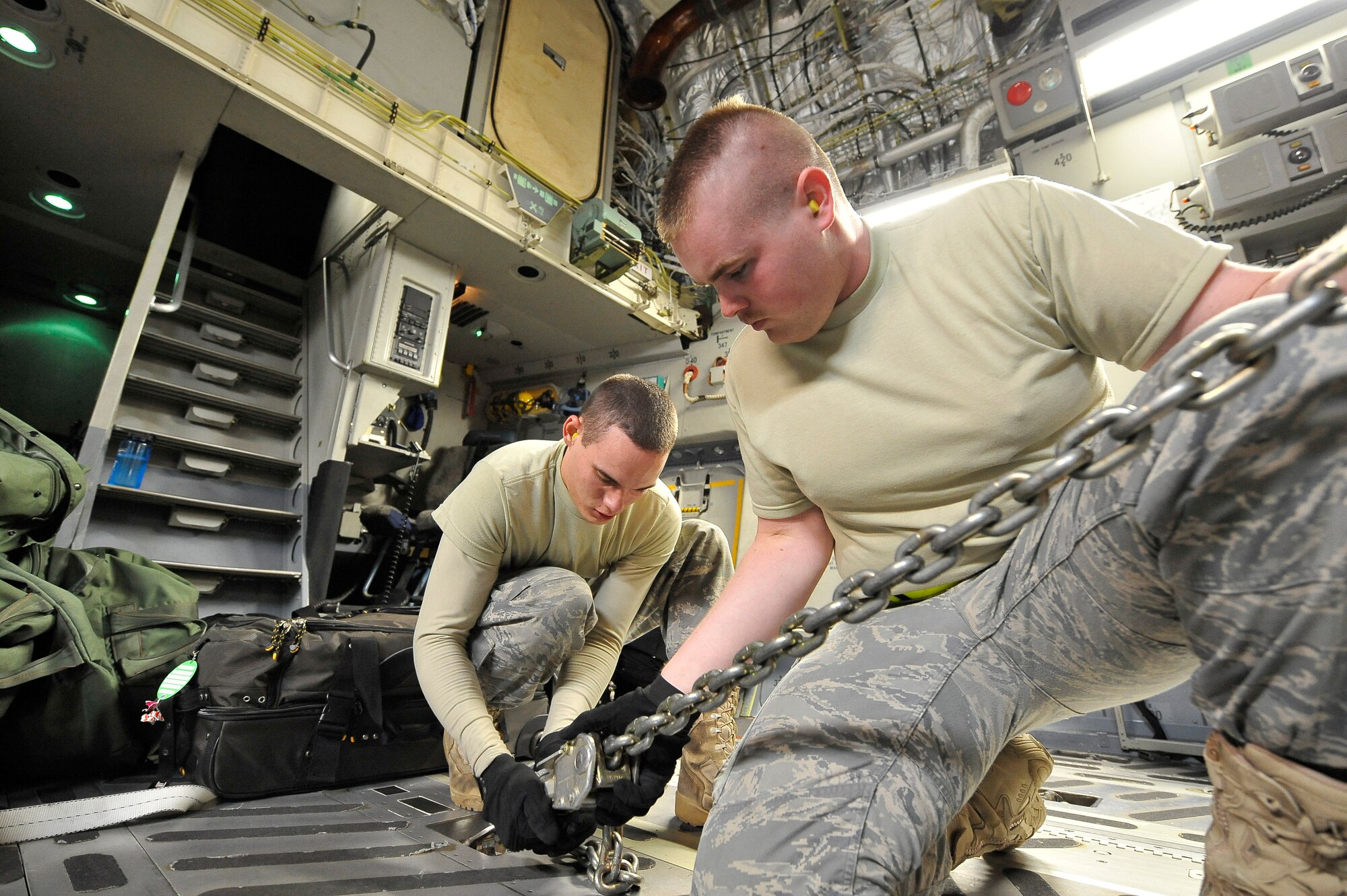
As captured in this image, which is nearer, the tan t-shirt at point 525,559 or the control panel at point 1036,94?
the tan t-shirt at point 525,559

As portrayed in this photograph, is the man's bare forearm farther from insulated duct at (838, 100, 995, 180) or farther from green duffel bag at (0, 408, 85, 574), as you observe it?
insulated duct at (838, 100, 995, 180)

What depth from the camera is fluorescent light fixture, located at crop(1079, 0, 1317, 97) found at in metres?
3.07

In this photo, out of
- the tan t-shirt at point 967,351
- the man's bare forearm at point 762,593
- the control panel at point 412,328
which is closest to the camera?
the tan t-shirt at point 967,351

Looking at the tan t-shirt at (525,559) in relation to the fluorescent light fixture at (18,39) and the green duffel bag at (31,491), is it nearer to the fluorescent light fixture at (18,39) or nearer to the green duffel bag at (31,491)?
the green duffel bag at (31,491)

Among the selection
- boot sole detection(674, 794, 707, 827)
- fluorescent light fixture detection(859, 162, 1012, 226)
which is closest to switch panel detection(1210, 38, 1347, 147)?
fluorescent light fixture detection(859, 162, 1012, 226)

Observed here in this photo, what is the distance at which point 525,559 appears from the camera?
194cm

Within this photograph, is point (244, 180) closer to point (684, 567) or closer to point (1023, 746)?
point (684, 567)

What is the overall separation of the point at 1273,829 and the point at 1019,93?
4.43 meters

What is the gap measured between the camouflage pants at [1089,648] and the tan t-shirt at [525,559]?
0.95 meters

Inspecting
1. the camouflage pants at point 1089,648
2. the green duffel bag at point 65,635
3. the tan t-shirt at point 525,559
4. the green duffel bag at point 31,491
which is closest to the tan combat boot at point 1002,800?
the camouflage pants at point 1089,648

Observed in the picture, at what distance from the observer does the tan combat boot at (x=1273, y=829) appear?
1.52 ft

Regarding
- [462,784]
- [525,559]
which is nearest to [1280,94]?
[525,559]

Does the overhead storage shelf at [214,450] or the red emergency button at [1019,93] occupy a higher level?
the red emergency button at [1019,93]

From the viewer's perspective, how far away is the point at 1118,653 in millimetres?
696
